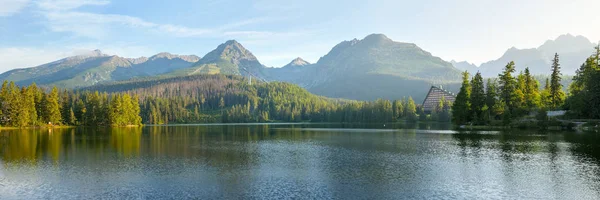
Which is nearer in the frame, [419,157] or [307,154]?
[419,157]

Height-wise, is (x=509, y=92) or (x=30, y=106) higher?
(x=509, y=92)

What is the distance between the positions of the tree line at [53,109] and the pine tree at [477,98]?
Answer: 14804 cm

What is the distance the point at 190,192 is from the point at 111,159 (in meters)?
26.5

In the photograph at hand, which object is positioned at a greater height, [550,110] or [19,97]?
[19,97]

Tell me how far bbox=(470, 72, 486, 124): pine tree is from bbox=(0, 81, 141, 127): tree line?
148 metres

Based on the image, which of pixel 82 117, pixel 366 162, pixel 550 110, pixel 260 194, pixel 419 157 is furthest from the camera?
pixel 82 117

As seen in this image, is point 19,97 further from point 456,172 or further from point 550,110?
point 550,110

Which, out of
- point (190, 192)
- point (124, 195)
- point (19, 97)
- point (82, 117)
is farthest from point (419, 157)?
point (82, 117)

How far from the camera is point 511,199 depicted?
30.1 meters

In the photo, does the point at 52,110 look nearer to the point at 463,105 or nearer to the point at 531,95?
the point at 463,105

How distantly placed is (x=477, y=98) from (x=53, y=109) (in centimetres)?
15880

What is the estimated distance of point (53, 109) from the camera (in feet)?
497

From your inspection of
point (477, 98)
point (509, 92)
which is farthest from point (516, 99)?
point (477, 98)

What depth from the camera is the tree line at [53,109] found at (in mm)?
134750
